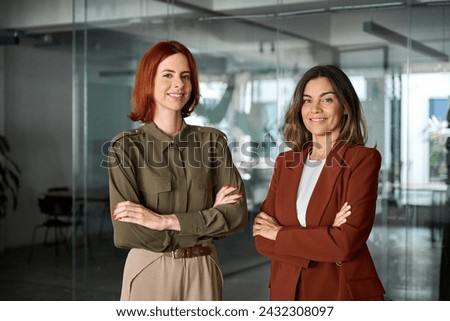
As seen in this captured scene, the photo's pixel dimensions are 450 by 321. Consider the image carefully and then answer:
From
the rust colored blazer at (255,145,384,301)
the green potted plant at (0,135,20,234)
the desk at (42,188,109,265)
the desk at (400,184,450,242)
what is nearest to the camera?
the rust colored blazer at (255,145,384,301)

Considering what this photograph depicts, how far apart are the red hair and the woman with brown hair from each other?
0.46 m

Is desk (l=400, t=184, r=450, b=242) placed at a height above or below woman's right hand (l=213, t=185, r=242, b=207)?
below

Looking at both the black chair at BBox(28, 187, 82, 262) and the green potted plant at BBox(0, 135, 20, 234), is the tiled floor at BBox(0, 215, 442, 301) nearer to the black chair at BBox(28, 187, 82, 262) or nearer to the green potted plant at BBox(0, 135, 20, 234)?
the black chair at BBox(28, 187, 82, 262)

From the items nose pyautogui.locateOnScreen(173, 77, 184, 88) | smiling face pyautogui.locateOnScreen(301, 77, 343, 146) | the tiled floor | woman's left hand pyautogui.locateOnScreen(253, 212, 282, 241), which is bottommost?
the tiled floor

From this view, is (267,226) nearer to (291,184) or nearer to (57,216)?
(291,184)

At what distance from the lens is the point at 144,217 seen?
100 inches

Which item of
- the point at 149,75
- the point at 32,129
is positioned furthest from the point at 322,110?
the point at 32,129

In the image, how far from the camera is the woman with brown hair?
2.53 meters

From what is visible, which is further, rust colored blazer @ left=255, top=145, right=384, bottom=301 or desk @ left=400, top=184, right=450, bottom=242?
desk @ left=400, top=184, right=450, bottom=242

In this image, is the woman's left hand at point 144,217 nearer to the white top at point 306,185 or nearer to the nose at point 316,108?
the white top at point 306,185

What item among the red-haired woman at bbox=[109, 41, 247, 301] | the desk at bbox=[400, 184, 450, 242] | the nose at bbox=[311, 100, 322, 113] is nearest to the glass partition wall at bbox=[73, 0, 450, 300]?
the desk at bbox=[400, 184, 450, 242]

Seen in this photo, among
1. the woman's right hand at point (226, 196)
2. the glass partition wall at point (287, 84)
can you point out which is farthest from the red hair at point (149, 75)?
the glass partition wall at point (287, 84)

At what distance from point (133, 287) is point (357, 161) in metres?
0.95
